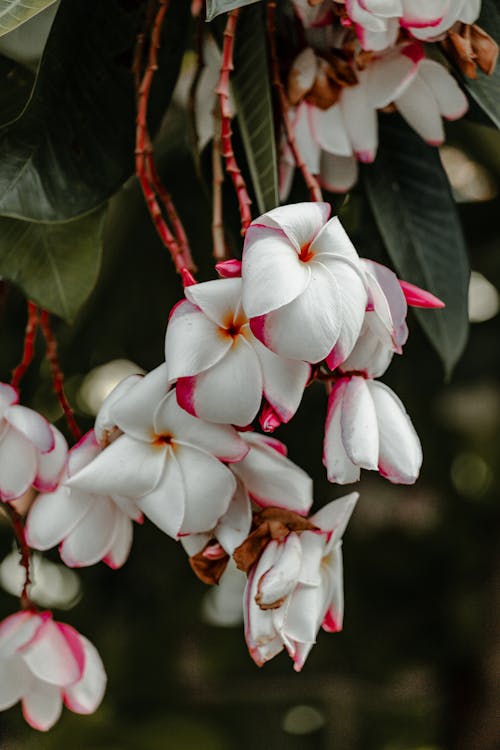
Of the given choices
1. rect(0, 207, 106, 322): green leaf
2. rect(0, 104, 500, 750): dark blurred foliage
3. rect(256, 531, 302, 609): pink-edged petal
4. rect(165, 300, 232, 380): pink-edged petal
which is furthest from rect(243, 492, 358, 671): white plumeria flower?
rect(0, 104, 500, 750): dark blurred foliage

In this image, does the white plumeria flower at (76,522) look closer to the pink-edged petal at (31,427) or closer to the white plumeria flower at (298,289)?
the pink-edged petal at (31,427)

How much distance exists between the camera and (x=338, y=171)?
2.08ft

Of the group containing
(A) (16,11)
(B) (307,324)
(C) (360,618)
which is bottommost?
(C) (360,618)

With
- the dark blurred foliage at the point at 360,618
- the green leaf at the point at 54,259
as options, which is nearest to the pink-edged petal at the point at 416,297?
the green leaf at the point at 54,259

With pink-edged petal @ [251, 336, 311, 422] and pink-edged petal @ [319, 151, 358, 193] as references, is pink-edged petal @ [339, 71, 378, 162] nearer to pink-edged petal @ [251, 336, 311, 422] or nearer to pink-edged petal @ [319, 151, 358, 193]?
pink-edged petal @ [319, 151, 358, 193]

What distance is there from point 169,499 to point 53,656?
0.17 m

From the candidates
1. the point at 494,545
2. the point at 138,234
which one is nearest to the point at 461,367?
the point at 494,545

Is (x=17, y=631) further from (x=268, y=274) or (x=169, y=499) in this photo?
(x=268, y=274)

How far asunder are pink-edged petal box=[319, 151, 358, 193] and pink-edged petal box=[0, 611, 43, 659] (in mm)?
302

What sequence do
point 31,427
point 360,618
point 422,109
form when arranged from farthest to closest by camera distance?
point 360,618 < point 422,109 < point 31,427

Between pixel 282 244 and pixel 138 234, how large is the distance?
765 millimetres

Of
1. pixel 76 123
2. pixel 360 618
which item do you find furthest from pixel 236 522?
pixel 360 618

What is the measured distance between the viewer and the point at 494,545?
4.52 feet

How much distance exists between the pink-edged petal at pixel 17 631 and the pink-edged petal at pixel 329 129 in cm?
31
